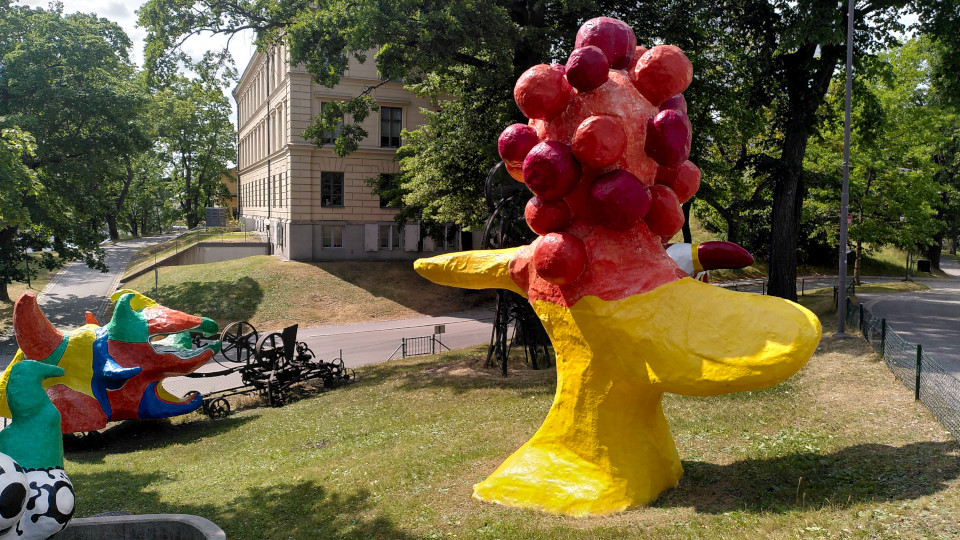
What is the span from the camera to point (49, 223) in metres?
25.2

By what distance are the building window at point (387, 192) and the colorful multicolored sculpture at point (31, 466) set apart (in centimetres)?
2740

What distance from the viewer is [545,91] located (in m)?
6.72

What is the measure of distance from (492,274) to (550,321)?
1.03 meters

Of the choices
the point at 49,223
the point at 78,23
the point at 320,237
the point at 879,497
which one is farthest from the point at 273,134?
the point at 879,497

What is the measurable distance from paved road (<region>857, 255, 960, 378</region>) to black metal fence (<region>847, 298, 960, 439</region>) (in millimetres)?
1361

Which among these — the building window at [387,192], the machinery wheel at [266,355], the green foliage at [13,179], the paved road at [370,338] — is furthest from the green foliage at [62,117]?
the machinery wheel at [266,355]

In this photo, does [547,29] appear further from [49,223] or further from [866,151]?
[49,223]

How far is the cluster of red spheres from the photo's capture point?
6431 mm

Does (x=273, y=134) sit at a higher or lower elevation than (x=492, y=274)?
higher

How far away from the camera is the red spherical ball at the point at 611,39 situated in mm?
6961

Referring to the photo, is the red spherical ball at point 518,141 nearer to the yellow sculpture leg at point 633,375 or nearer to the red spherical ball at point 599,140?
the red spherical ball at point 599,140

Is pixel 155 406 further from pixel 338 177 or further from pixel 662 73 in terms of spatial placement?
pixel 338 177

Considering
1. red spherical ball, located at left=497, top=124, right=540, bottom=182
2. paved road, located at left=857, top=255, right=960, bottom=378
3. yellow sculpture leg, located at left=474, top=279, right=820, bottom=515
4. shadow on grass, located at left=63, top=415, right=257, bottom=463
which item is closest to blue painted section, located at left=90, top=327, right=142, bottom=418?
shadow on grass, located at left=63, top=415, right=257, bottom=463

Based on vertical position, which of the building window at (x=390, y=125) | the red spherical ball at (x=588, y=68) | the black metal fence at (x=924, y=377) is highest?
the building window at (x=390, y=125)
